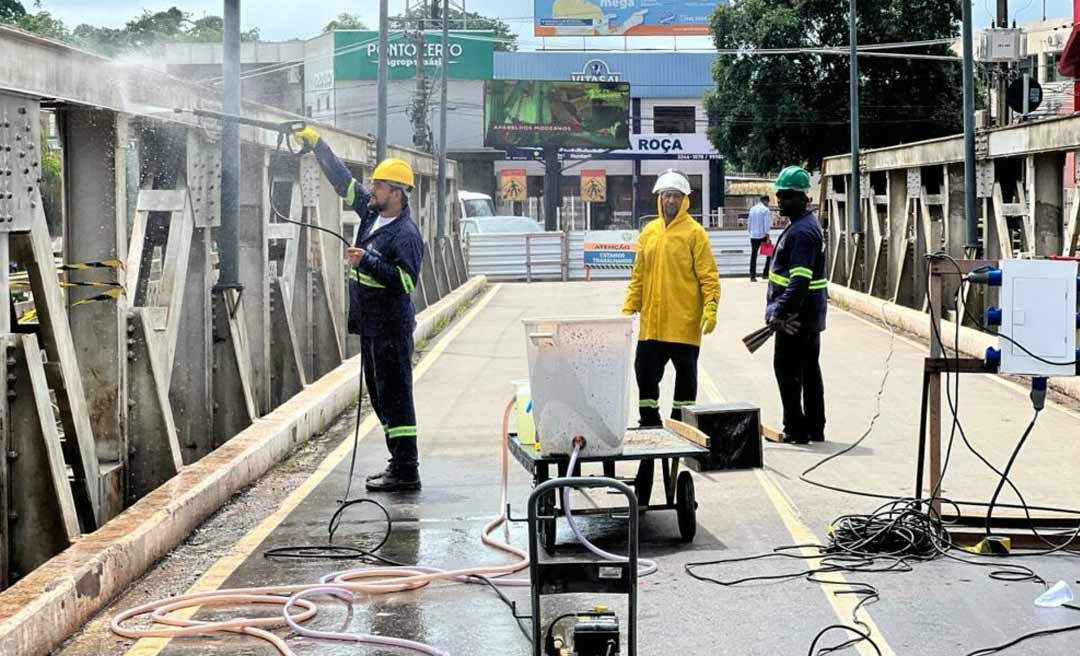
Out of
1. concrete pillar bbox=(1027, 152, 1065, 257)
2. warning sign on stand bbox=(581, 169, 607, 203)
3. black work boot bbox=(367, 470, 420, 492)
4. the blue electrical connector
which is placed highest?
warning sign on stand bbox=(581, 169, 607, 203)

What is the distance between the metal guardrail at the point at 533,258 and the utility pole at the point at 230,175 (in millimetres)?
30363

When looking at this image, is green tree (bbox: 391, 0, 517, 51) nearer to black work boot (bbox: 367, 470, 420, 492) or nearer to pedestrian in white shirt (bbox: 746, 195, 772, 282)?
pedestrian in white shirt (bbox: 746, 195, 772, 282)

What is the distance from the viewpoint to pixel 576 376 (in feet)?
28.0

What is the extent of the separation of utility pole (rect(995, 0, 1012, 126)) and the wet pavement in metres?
14.7

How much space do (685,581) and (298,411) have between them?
6.15m

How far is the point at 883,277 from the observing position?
91.0 feet

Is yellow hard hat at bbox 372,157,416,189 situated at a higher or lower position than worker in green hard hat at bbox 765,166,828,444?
higher

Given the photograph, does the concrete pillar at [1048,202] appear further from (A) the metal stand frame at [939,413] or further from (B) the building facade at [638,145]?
(B) the building facade at [638,145]

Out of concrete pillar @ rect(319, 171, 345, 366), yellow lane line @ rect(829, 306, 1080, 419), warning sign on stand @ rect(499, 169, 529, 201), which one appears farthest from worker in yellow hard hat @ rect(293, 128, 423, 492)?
warning sign on stand @ rect(499, 169, 529, 201)

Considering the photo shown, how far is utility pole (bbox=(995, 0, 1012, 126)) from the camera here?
99.9 ft

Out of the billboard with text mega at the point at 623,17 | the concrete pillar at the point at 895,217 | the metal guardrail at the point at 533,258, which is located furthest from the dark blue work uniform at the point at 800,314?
the billboard with text mega at the point at 623,17

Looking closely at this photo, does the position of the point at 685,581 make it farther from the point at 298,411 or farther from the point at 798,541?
the point at 298,411

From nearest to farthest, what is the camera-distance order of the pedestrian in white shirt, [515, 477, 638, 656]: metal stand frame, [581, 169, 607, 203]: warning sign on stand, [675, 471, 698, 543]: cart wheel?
[515, 477, 638, 656]: metal stand frame < [675, 471, 698, 543]: cart wheel < the pedestrian in white shirt < [581, 169, 607, 203]: warning sign on stand

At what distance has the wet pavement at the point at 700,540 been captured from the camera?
24.0ft
